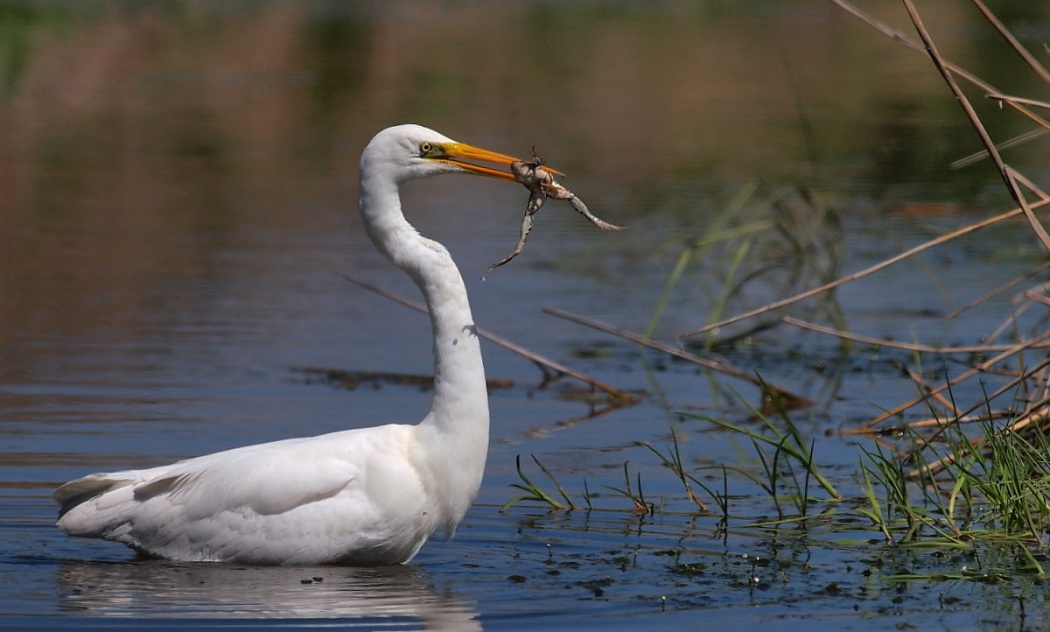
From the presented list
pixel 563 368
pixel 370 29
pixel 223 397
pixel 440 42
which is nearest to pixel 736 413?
pixel 563 368

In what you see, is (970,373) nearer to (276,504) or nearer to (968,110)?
(968,110)

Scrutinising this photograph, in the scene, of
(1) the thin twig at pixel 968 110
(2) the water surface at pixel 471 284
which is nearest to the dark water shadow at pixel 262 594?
(2) the water surface at pixel 471 284

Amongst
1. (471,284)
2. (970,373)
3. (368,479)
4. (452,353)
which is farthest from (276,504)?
(471,284)

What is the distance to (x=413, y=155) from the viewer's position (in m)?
6.49

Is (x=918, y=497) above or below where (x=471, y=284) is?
below

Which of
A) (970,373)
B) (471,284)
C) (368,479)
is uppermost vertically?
(471,284)

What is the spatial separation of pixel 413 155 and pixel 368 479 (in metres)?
1.21

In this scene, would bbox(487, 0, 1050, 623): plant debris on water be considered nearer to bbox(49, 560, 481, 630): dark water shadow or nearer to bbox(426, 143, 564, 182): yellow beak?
bbox(426, 143, 564, 182): yellow beak

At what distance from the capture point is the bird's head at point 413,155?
6465 mm

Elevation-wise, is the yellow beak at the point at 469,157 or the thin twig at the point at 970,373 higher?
the yellow beak at the point at 469,157

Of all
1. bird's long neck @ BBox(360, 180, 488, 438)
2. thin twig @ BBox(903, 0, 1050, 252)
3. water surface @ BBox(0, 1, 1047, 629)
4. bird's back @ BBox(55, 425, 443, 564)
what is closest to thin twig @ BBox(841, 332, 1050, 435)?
water surface @ BBox(0, 1, 1047, 629)

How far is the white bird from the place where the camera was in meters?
6.31

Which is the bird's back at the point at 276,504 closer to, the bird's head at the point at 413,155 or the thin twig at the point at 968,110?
the bird's head at the point at 413,155

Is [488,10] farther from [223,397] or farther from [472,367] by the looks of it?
[472,367]
